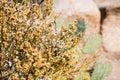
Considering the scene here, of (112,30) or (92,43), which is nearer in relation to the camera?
(92,43)

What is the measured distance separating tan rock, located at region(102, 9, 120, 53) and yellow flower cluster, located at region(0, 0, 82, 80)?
4.41 meters

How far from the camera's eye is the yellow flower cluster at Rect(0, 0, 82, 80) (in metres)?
3.84

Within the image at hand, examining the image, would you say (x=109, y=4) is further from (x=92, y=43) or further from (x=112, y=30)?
(x=92, y=43)

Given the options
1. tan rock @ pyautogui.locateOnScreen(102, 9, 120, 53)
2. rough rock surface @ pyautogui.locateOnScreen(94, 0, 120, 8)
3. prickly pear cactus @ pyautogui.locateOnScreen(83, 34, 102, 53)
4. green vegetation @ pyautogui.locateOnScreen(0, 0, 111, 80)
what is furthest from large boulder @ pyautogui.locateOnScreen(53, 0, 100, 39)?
green vegetation @ pyautogui.locateOnScreen(0, 0, 111, 80)

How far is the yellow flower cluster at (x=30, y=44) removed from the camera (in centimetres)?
384

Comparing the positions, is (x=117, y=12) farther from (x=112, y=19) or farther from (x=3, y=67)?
(x=3, y=67)

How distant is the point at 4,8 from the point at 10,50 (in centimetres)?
44

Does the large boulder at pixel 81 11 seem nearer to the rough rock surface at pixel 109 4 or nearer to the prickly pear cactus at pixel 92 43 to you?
the rough rock surface at pixel 109 4

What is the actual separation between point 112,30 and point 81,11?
117cm

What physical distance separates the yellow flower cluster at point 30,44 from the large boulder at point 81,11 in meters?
3.29

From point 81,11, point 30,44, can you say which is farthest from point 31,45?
point 81,11

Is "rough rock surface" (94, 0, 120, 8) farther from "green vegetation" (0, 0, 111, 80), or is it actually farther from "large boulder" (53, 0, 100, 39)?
"green vegetation" (0, 0, 111, 80)

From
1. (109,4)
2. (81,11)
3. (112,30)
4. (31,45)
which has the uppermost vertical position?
(109,4)

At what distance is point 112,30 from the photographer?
8.64 m
